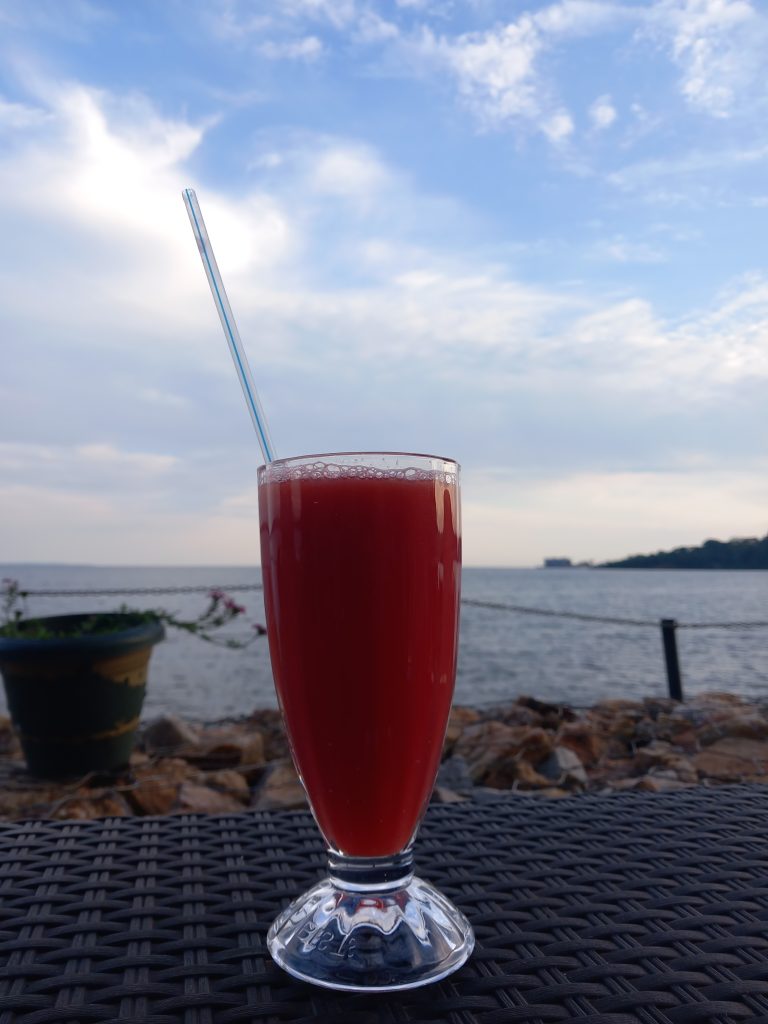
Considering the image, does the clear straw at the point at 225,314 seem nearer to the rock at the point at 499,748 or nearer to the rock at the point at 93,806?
the rock at the point at 93,806

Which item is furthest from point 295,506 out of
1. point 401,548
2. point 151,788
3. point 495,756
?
point 495,756

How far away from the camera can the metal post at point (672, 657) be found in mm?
4465

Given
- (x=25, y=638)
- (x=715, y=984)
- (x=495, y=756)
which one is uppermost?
(x=25, y=638)

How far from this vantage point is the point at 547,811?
104 cm

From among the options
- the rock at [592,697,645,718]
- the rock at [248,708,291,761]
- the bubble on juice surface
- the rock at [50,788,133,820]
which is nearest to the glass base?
the bubble on juice surface

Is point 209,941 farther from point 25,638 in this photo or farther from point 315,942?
point 25,638

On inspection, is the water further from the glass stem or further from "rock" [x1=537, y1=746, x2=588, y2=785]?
the glass stem

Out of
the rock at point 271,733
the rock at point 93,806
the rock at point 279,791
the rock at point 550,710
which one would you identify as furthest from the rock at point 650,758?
the rock at point 93,806

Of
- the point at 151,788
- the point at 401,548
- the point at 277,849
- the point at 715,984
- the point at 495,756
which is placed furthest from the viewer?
the point at 495,756

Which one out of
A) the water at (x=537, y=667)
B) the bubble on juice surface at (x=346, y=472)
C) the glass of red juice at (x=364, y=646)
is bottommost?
the water at (x=537, y=667)

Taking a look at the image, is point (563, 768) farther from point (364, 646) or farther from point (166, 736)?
point (364, 646)

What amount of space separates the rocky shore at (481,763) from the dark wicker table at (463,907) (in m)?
1.42

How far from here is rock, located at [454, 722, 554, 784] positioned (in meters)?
3.33

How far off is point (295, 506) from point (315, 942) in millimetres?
387
